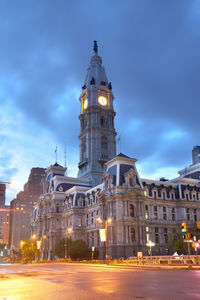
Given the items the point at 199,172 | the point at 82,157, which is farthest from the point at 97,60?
the point at 199,172

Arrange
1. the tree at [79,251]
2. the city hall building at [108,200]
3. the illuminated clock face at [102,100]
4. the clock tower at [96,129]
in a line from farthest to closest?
the illuminated clock face at [102,100] < the clock tower at [96,129] < the tree at [79,251] < the city hall building at [108,200]

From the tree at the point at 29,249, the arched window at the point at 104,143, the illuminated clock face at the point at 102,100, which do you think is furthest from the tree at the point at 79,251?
the illuminated clock face at the point at 102,100

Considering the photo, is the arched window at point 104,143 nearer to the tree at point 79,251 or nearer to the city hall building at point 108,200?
the city hall building at point 108,200

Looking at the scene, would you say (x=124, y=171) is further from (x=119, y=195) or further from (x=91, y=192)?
(x=91, y=192)

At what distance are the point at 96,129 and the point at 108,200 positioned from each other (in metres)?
50.5

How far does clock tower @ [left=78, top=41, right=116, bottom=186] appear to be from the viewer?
119 meters

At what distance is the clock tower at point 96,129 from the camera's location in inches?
4696

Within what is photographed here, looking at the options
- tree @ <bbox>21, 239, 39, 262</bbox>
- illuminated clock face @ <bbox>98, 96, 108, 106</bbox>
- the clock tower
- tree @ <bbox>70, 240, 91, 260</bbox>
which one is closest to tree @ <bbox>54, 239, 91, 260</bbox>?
tree @ <bbox>70, 240, 91, 260</bbox>

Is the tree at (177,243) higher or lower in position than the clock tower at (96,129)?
lower

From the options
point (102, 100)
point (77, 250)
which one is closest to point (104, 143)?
point (102, 100)

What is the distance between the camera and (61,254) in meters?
84.2

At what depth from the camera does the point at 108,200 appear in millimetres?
78375

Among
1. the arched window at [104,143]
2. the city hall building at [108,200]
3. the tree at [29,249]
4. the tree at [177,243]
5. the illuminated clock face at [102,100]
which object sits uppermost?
the illuminated clock face at [102,100]

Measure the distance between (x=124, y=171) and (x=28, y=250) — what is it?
141 ft
